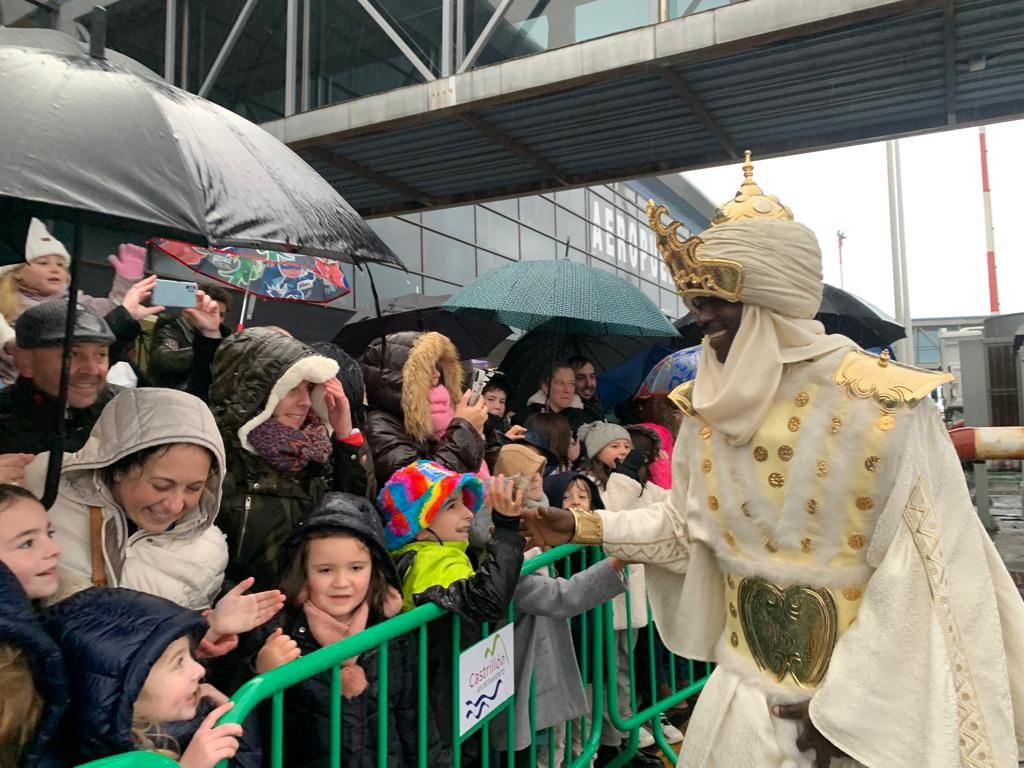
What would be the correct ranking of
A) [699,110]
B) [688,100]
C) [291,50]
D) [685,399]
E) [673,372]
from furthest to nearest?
[291,50] → [699,110] → [688,100] → [673,372] → [685,399]

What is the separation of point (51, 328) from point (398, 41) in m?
5.45

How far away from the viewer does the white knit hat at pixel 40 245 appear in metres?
3.12

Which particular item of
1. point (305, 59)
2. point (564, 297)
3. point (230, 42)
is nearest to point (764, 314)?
point (564, 297)

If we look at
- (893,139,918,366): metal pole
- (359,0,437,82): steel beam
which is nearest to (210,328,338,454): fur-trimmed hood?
(359,0,437,82): steel beam

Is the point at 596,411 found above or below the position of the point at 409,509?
above

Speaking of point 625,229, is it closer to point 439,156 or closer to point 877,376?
point 439,156

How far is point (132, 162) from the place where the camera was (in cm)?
157

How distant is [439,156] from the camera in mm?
7176

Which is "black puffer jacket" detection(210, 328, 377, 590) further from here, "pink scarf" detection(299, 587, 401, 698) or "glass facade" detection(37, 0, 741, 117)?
"glass facade" detection(37, 0, 741, 117)

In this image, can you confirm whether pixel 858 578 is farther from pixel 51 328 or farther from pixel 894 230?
pixel 894 230

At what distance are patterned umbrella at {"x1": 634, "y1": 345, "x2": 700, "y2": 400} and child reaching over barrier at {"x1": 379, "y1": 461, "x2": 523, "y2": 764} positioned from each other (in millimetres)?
3075

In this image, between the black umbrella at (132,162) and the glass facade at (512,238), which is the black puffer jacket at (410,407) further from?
the glass facade at (512,238)

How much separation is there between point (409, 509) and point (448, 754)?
0.83m

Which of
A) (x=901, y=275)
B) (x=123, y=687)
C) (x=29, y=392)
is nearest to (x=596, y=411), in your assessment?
(x=29, y=392)
